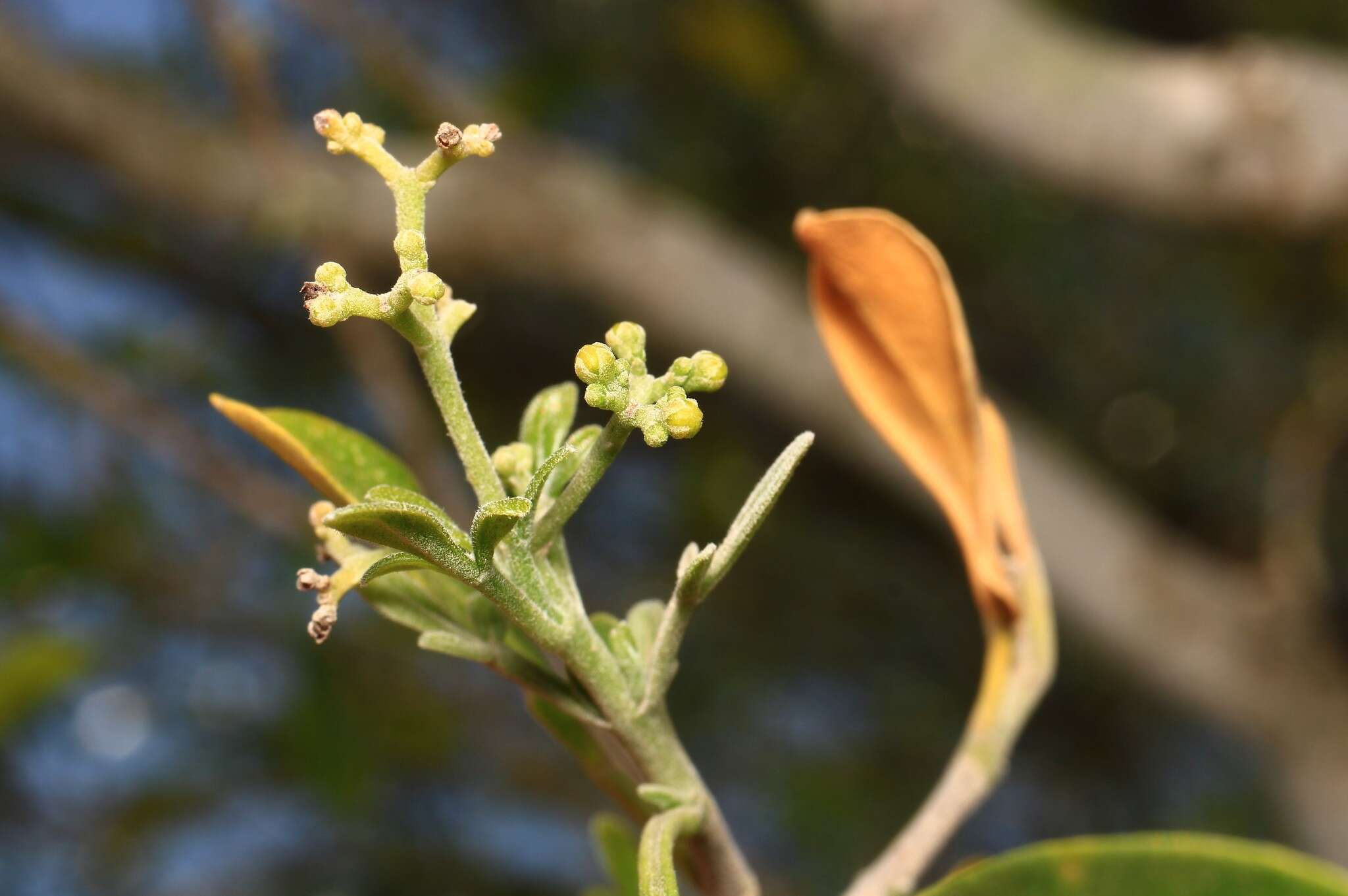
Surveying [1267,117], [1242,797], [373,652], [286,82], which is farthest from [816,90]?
[1242,797]

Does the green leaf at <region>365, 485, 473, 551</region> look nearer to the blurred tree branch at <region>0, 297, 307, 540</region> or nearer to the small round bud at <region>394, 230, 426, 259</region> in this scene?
the small round bud at <region>394, 230, 426, 259</region>

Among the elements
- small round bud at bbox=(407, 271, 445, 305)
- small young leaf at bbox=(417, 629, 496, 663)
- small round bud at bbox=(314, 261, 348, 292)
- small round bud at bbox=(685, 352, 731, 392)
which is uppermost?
small round bud at bbox=(407, 271, 445, 305)

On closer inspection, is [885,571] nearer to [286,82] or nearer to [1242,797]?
[1242,797]

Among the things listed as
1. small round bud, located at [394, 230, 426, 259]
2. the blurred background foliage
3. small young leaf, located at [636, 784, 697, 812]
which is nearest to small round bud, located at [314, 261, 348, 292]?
small round bud, located at [394, 230, 426, 259]

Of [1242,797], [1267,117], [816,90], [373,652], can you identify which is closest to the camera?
[1267,117]

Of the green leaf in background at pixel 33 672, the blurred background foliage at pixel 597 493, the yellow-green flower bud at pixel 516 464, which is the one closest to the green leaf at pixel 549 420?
the yellow-green flower bud at pixel 516 464

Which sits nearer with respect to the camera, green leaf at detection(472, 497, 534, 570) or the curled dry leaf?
green leaf at detection(472, 497, 534, 570)

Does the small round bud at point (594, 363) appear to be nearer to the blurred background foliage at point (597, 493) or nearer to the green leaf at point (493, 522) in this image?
the green leaf at point (493, 522)

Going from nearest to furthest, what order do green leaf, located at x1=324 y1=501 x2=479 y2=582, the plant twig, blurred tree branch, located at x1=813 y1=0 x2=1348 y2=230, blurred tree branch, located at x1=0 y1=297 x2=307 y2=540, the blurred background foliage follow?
1. green leaf, located at x1=324 y1=501 x2=479 y2=582
2. the plant twig
3. blurred tree branch, located at x1=813 y1=0 x2=1348 y2=230
4. blurred tree branch, located at x1=0 y1=297 x2=307 y2=540
5. the blurred background foliage
